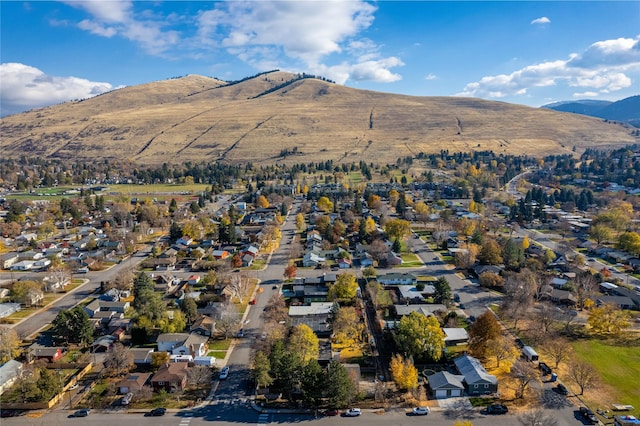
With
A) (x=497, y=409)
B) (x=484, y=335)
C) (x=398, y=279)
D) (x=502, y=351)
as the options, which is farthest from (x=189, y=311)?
(x=502, y=351)

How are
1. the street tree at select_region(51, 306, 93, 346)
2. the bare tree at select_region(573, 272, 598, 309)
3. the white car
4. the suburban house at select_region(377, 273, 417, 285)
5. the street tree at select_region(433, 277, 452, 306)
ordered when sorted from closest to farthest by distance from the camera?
the white car
the street tree at select_region(51, 306, 93, 346)
the street tree at select_region(433, 277, 452, 306)
the bare tree at select_region(573, 272, 598, 309)
the suburban house at select_region(377, 273, 417, 285)

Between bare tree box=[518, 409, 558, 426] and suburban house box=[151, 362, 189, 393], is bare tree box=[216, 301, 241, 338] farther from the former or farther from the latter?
bare tree box=[518, 409, 558, 426]

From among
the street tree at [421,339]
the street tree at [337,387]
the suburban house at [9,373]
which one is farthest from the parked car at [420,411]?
the suburban house at [9,373]

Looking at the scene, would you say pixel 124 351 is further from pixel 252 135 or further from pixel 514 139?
pixel 514 139

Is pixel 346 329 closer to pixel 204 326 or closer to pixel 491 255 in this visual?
pixel 204 326

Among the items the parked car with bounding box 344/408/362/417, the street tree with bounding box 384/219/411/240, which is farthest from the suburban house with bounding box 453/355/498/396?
the street tree with bounding box 384/219/411/240

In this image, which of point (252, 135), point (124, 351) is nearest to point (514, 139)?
point (252, 135)
